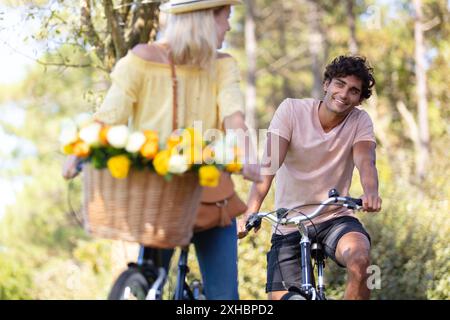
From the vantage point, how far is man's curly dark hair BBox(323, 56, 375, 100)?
233 inches

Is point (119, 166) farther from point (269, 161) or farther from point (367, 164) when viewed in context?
point (367, 164)

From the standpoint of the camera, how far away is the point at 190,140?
400 cm

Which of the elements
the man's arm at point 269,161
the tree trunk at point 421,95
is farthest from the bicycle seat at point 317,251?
the tree trunk at point 421,95

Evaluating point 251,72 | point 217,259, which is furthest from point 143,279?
point 251,72

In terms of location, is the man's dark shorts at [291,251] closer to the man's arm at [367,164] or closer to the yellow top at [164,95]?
the man's arm at [367,164]

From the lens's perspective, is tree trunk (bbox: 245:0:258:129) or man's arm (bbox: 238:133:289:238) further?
tree trunk (bbox: 245:0:258:129)

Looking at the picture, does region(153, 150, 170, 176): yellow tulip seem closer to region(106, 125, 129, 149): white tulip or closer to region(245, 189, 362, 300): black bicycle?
region(106, 125, 129, 149): white tulip

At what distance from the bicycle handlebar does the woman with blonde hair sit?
0.95 m

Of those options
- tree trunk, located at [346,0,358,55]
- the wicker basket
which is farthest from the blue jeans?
tree trunk, located at [346,0,358,55]

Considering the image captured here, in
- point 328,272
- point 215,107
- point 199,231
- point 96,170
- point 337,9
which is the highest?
point 337,9

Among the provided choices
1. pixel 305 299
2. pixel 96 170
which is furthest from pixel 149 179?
pixel 305 299

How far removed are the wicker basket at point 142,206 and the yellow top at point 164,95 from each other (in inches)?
16.7

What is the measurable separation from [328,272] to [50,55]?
3364 millimetres
